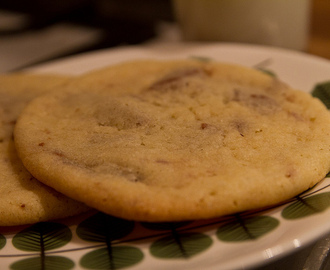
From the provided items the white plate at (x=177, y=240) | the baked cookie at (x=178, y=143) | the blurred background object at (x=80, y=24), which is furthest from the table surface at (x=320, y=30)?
the white plate at (x=177, y=240)

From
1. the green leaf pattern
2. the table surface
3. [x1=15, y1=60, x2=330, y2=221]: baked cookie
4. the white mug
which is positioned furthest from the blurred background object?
the green leaf pattern

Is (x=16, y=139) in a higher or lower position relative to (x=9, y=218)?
higher

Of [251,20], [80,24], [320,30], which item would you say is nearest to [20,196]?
[251,20]

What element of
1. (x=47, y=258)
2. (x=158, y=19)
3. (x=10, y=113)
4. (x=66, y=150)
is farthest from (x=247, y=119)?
(x=158, y=19)

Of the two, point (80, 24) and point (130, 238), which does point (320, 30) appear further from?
point (130, 238)

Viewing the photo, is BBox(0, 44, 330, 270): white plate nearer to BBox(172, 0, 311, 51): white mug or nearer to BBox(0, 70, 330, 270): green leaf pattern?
BBox(0, 70, 330, 270): green leaf pattern

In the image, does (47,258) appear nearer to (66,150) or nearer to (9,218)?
(9,218)

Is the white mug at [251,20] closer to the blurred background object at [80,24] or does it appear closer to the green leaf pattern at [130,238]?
the blurred background object at [80,24]
